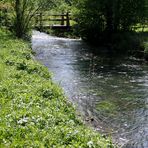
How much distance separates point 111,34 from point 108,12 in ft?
8.07

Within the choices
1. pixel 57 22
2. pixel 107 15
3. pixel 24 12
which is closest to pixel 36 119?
pixel 24 12

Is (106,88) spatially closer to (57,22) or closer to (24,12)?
(24,12)

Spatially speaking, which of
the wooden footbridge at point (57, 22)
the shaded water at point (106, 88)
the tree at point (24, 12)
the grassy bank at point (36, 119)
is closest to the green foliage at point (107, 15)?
the shaded water at point (106, 88)

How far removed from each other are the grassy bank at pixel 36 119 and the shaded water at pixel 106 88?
2.74 meters

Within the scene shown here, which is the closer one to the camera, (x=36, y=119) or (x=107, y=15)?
(x=36, y=119)

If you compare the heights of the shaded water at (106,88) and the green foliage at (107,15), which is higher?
the green foliage at (107,15)

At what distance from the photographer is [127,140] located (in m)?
13.9

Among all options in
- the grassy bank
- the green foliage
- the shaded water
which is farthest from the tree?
the grassy bank

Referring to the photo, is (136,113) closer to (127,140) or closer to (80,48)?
(127,140)

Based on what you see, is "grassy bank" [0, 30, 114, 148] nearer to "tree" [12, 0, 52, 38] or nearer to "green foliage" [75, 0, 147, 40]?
"tree" [12, 0, 52, 38]

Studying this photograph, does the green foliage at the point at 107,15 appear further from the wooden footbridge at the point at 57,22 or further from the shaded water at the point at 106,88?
the wooden footbridge at the point at 57,22

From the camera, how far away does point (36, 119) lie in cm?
1050

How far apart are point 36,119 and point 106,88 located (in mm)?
11960

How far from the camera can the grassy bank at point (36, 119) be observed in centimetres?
923
